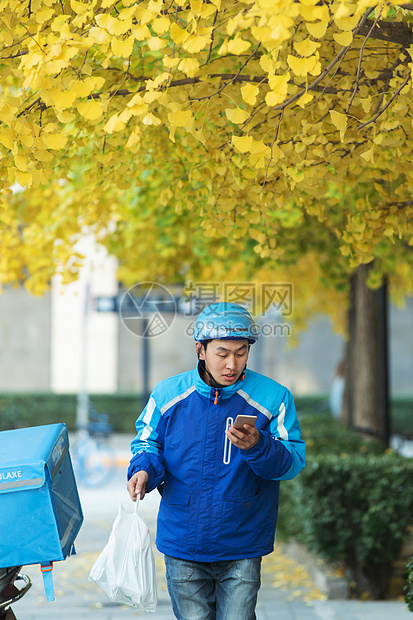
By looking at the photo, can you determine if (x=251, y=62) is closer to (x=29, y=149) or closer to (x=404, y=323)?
(x=29, y=149)

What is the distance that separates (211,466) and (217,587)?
54 cm

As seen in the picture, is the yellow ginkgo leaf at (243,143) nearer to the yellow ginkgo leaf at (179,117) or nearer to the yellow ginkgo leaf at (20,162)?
the yellow ginkgo leaf at (179,117)

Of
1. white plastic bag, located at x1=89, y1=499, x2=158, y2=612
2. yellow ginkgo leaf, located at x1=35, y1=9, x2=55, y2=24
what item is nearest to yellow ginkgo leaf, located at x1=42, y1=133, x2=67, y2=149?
yellow ginkgo leaf, located at x1=35, y1=9, x2=55, y2=24

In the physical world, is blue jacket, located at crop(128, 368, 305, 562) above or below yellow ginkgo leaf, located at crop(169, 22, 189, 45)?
below

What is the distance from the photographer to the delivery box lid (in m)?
2.65

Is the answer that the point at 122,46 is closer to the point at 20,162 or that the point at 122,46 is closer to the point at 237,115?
the point at 237,115

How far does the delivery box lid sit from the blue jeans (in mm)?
703

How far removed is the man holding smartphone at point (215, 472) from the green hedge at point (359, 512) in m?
2.58

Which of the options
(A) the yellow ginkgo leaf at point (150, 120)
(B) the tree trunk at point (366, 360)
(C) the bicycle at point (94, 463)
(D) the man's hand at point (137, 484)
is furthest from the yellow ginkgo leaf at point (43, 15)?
(C) the bicycle at point (94, 463)

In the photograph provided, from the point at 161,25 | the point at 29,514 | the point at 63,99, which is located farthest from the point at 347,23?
the point at 29,514

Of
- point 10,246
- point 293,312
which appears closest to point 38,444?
point 10,246

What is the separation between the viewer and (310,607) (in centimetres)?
545

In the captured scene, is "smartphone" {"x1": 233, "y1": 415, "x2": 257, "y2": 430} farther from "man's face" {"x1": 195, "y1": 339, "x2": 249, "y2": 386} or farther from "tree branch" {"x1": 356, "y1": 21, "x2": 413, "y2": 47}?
"tree branch" {"x1": 356, "y1": 21, "x2": 413, "y2": 47}

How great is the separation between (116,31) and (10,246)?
17.0 ft
